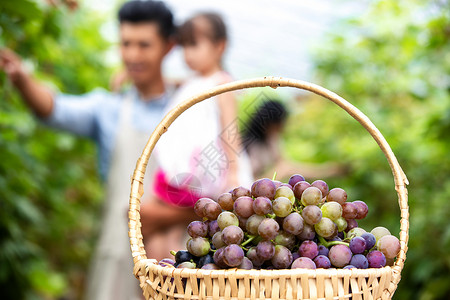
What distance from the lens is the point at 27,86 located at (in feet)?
7.90

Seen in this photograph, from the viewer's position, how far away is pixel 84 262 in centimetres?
470

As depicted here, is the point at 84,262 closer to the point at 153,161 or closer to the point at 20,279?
the point at 20,279

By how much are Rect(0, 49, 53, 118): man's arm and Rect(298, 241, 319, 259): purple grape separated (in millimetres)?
1756

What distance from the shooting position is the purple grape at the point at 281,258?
0.86 m

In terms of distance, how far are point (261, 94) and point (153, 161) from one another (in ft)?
3.98

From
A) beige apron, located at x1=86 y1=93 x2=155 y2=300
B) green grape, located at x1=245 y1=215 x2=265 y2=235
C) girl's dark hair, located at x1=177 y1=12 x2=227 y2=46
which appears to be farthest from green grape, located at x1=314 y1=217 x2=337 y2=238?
girl's dark hair, located at x1=177 y1=12 x2=227 y2=46

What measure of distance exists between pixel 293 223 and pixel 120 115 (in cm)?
187

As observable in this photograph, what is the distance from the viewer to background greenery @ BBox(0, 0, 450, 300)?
232cm

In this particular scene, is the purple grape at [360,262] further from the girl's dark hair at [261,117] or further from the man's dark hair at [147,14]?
the man's dark hair at [147,14]

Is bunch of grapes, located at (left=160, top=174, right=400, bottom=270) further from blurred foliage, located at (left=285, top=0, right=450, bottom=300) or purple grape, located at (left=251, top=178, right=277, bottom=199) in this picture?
blurred foliage, located at (left=285, top=0, right=450, bottom=300)

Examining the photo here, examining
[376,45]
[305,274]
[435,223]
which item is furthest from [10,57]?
[376,45]

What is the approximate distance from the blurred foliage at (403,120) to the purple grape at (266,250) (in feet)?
4.77

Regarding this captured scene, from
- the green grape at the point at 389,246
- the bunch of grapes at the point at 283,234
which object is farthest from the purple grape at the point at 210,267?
the green grape at the point at 389,246

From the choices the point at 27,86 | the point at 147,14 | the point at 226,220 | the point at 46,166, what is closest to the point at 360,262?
the point at 226,220
